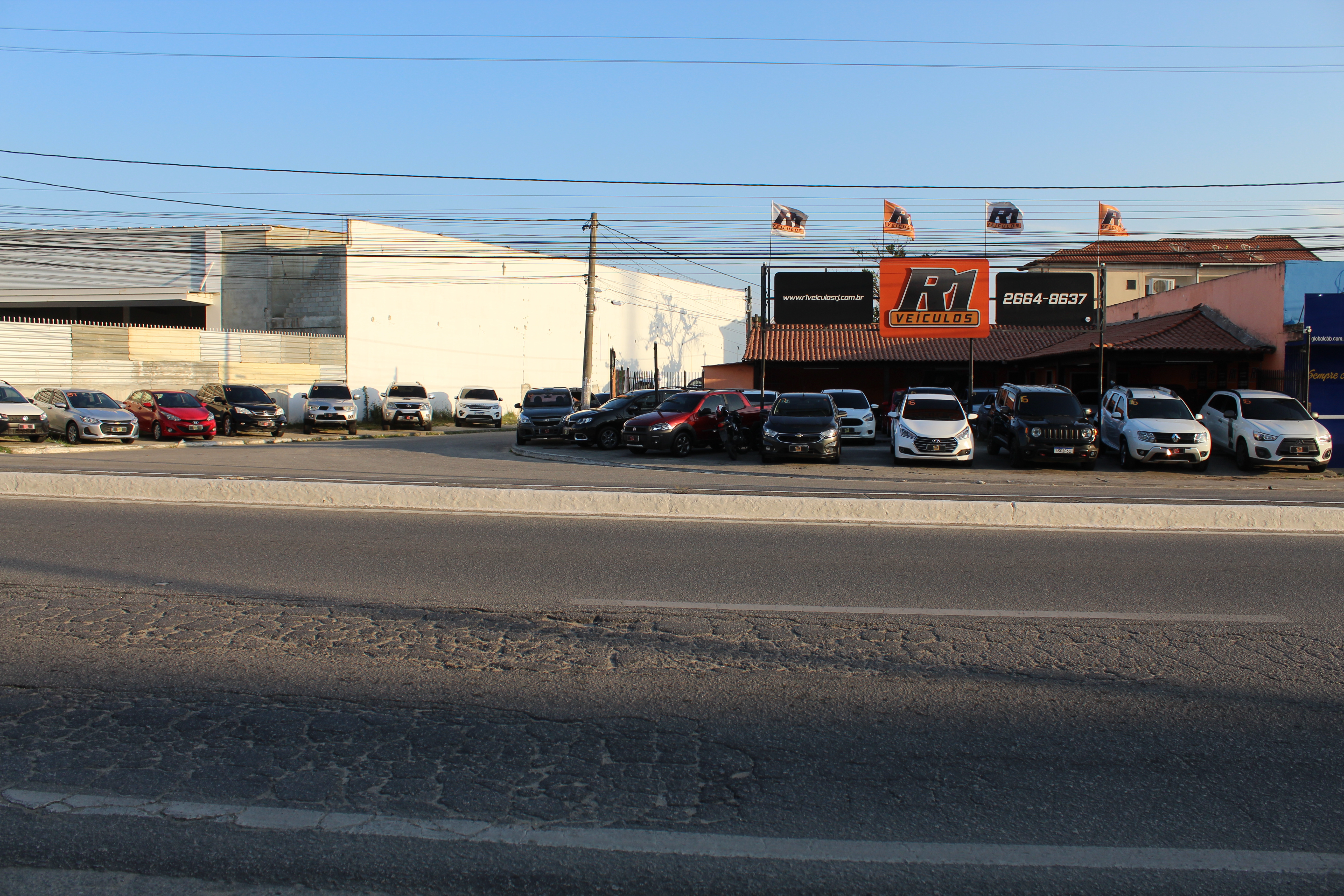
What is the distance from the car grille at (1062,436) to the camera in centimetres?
2086

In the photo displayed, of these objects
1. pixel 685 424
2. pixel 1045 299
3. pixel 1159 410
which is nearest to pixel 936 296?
pixel 1045 299

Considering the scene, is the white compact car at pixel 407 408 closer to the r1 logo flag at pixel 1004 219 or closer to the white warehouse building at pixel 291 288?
the white warehouse building at pixel 291 288

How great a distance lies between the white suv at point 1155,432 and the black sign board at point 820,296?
9.50 m

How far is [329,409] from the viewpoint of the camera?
1321 inches

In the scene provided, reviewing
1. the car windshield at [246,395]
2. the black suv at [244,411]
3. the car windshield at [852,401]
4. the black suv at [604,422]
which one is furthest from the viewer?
the car windshield at [246,395]

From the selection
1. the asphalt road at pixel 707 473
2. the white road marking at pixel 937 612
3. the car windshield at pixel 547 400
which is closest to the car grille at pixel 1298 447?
the asphalt road at pixel 707 473

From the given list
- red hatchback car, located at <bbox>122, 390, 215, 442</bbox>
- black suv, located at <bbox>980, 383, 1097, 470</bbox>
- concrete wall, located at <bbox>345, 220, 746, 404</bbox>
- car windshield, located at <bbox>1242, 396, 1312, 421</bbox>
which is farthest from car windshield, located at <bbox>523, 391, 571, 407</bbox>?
car windshield, located at <bbox>1242, 396, 1312, 421</bbox>

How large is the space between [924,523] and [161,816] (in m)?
8.36

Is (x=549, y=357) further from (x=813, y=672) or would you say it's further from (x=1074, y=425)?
(x=813, y=672)

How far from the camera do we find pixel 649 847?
3307mm

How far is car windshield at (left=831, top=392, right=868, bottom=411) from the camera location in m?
27.5

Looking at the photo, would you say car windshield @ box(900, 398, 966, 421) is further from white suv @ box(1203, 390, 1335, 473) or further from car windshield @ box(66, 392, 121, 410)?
car windshield @ box(66, 392, 121, 410)

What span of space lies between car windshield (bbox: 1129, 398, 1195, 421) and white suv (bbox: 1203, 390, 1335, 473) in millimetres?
1019

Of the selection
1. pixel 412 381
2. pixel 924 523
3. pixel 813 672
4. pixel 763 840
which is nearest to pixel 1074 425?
pixel 924 523
